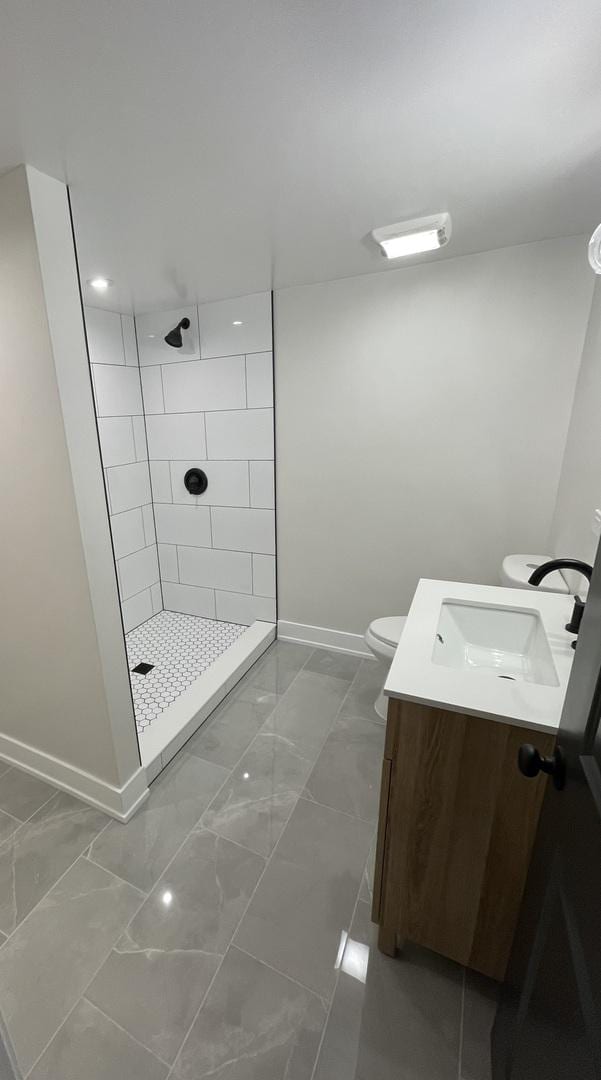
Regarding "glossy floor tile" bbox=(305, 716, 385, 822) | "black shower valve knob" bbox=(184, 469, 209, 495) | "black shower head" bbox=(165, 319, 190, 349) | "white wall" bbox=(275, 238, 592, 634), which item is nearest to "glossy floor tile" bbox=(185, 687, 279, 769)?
"glossy floor tile" bbox=(305, 716, 385, 822)

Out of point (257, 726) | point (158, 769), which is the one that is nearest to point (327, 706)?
point (257, 726)

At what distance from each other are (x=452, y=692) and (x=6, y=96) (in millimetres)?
1635

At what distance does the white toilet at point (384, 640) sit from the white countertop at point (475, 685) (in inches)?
25.4

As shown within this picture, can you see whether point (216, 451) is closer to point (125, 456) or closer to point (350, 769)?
point (125, 456)

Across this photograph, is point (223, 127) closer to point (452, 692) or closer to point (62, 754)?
point (452, 692)

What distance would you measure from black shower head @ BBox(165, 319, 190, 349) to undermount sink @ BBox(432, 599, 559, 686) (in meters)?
2.08

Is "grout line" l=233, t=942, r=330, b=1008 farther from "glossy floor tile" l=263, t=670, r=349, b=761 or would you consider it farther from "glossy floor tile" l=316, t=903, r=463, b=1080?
"glossy floor tile" l=263, t=670, r=349, b=761

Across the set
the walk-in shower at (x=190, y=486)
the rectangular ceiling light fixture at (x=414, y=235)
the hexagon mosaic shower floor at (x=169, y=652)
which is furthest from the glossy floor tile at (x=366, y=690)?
the rectangular ceiling light fixture at (x=414, y=235)

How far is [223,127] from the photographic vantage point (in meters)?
0.99

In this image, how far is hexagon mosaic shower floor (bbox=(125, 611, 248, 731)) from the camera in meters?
2.20

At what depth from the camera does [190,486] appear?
279 cm

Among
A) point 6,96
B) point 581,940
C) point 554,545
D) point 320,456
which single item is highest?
point 6,96

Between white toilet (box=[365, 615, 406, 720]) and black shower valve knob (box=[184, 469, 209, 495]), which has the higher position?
black shower valve knob (box=[184, 469, 209, 495])

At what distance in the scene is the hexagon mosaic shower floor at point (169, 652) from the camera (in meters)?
2.20
